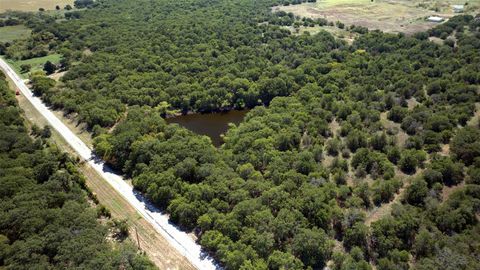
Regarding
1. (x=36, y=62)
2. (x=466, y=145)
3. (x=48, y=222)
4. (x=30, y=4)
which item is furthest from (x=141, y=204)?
(x=30, y=4)

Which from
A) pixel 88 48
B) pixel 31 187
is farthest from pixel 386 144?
pixel 88 48

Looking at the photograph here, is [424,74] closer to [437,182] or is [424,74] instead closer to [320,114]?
[320,114]

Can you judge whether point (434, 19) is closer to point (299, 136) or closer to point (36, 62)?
point (299, 136)

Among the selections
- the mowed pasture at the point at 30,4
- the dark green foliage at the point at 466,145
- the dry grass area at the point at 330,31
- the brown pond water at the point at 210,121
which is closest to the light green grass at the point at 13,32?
the mowed pasture at the point at 30,4

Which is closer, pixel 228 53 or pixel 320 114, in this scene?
pixel 320 114

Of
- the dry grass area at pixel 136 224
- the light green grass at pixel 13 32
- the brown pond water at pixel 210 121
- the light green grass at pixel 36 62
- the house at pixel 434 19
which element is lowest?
the brown pond water at pixel 210 121

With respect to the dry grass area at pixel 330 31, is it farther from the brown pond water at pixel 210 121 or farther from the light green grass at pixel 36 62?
the light green grass at pixel 36 62
